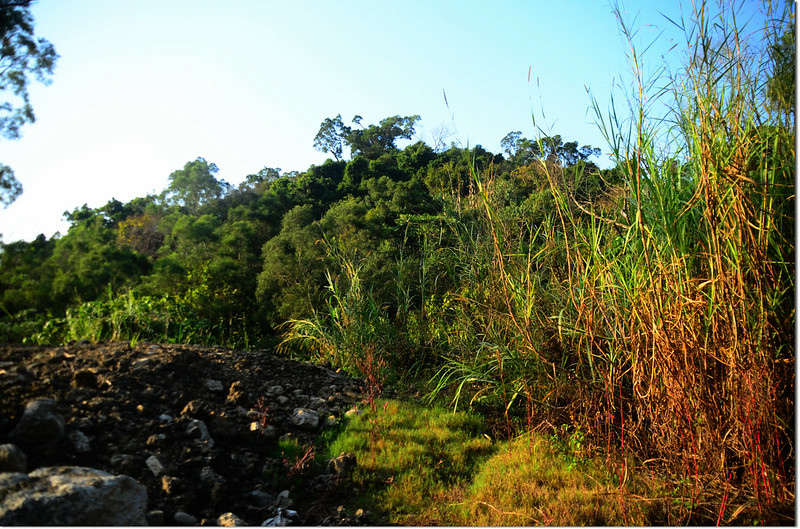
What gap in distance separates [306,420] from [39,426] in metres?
1.56

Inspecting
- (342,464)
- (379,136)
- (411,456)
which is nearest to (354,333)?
(411,456)

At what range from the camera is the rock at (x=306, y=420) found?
3.19 metres

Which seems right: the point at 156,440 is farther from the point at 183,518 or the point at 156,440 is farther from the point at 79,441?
the point at 183,518

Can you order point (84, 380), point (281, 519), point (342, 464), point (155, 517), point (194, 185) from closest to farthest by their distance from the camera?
point (155, 517)
point (281, 519)
point (84, 380)
point (342, 464)
point (194, 185)

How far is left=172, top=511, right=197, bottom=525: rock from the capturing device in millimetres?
1959

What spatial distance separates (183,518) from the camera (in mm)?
1966

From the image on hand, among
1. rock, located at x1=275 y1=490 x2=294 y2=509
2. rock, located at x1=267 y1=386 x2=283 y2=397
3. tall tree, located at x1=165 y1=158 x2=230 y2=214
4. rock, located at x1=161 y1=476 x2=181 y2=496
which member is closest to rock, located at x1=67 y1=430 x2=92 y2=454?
rock, located at x1=161 y1=476 x2=181 y2=496

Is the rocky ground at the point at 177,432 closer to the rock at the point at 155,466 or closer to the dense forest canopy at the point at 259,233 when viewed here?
the rock at the point at 155,466

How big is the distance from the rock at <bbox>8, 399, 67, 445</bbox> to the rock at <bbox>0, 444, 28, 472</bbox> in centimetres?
10

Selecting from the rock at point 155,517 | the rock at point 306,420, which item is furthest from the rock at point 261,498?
the rock at point 306,420

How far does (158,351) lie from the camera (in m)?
3.36

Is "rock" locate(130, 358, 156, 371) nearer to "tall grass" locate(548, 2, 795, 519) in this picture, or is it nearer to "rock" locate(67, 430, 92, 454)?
"rock" locate(67, 430, 92, 454)

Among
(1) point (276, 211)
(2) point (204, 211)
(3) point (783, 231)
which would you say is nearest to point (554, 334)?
(3) point (783, 231)

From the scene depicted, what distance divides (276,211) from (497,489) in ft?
21.7
